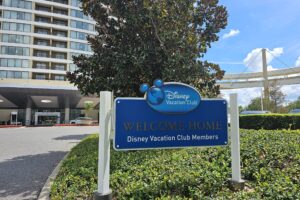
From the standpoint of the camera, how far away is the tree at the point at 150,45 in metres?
8.20

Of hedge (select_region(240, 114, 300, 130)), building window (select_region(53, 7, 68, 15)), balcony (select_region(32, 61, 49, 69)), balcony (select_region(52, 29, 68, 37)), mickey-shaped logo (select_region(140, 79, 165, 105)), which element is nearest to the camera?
mickey-shaped logo (select_region(140, 79, 165, 105))

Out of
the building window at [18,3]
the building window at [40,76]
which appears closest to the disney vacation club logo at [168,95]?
the building window at [40,76]

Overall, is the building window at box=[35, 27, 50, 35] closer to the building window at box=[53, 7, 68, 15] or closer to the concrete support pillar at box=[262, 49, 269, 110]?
the building window at box=[53, 7, 68, 15]

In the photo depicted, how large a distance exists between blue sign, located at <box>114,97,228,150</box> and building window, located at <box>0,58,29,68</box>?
5604 cm

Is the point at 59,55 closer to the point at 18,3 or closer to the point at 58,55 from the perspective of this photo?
the point at 58,55

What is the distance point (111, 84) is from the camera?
8.96m

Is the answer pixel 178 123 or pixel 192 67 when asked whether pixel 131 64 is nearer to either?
pixel 192 67

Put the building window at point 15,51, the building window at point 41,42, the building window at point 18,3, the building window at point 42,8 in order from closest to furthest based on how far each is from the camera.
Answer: the building window at point 15,51
the building window at point 18,3
the building window at point 41,42
the building window at point 42,8

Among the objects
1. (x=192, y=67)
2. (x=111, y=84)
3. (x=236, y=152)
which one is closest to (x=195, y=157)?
(x=236, y=152)

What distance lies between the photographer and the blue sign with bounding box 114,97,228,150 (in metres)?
4.12

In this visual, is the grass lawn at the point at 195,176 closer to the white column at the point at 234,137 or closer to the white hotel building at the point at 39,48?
the white column at the point at 234,137

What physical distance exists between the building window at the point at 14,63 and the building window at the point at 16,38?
400cm

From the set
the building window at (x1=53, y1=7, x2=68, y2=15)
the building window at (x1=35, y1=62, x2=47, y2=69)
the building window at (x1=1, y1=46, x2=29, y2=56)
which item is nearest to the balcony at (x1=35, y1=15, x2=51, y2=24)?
the building window at (x1=53, y1=7, x2=68, y2=15)

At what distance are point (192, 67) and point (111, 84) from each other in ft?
9.01
